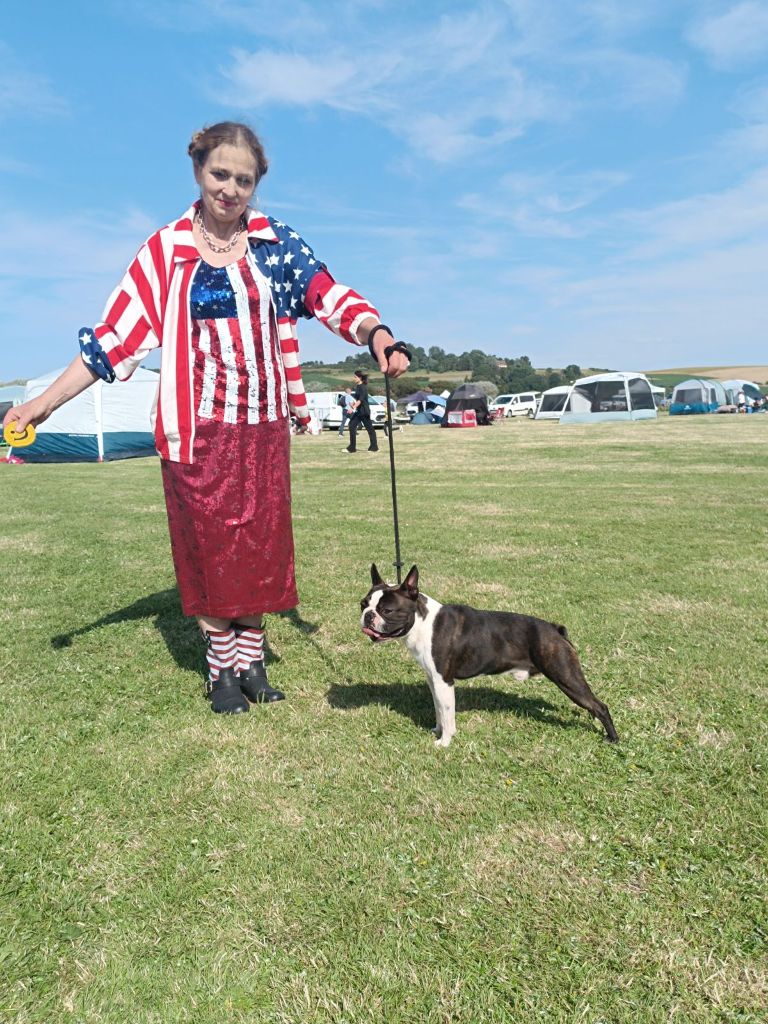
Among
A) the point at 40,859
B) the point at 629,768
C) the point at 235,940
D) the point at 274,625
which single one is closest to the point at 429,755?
the point at 629,768

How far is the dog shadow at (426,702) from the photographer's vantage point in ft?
13.5

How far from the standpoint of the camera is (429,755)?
12.0ft

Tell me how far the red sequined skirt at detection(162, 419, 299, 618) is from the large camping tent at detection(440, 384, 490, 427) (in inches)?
1446

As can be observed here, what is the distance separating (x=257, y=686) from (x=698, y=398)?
53444mm

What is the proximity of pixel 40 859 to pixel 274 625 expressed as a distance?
10.2ft

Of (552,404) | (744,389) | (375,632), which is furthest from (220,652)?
(744,389)

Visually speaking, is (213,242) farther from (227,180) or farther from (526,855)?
(526,855)

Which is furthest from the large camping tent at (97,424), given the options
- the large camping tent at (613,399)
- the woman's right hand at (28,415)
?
the large camping tent at (613,399)

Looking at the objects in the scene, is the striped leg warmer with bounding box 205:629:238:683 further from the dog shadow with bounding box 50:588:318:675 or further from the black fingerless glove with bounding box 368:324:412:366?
the black fingerless glove with bounding box 368:324:412:366

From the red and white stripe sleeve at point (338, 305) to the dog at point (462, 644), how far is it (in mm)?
1455

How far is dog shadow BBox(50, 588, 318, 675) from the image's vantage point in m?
5.20

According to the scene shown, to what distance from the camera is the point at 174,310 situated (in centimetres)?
397

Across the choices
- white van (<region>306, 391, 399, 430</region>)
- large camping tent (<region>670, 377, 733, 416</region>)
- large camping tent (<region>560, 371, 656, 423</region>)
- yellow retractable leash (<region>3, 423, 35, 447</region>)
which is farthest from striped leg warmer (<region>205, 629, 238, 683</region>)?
large camping tent (<region>670, 377, 733, 416</region>)

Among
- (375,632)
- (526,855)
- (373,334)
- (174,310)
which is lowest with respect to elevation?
(526,855)
